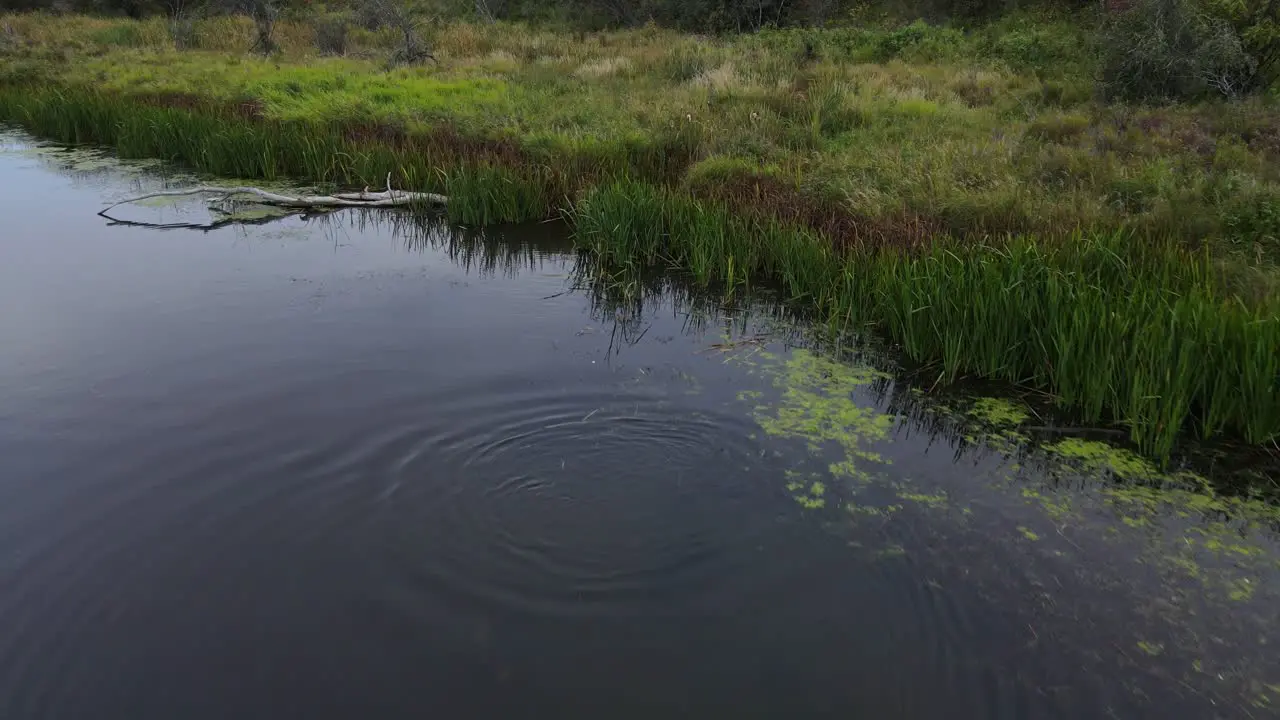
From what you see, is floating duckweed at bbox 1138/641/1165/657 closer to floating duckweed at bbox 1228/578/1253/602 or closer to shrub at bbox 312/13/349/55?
floating duckweed at bbox 1228/578/1253/602

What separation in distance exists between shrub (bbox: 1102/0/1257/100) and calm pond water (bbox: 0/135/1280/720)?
29.7 feet

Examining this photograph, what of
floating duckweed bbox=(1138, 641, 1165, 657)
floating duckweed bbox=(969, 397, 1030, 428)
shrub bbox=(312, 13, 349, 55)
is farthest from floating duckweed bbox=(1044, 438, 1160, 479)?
shrub bbox=(312, 13, 349, 55)

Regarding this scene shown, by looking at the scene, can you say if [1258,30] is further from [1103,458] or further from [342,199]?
[342,199]

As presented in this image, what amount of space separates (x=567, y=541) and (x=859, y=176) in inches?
256

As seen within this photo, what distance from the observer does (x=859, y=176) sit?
28.9 ft

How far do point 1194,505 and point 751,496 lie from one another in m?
2.19

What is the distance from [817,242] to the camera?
275 inches

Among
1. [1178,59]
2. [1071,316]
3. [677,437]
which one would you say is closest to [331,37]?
[1178,59]

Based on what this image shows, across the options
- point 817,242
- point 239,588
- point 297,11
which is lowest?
point 239,588

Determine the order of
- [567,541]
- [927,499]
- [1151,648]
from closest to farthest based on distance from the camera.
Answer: [1151,648] < [567,541] < [927,499]

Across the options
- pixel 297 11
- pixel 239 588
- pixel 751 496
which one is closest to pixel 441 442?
pixel 239 588

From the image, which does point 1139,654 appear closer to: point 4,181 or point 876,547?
point 876,547

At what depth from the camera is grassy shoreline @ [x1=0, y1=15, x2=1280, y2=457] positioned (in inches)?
194

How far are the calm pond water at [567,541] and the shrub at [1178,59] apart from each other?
9042 mm
